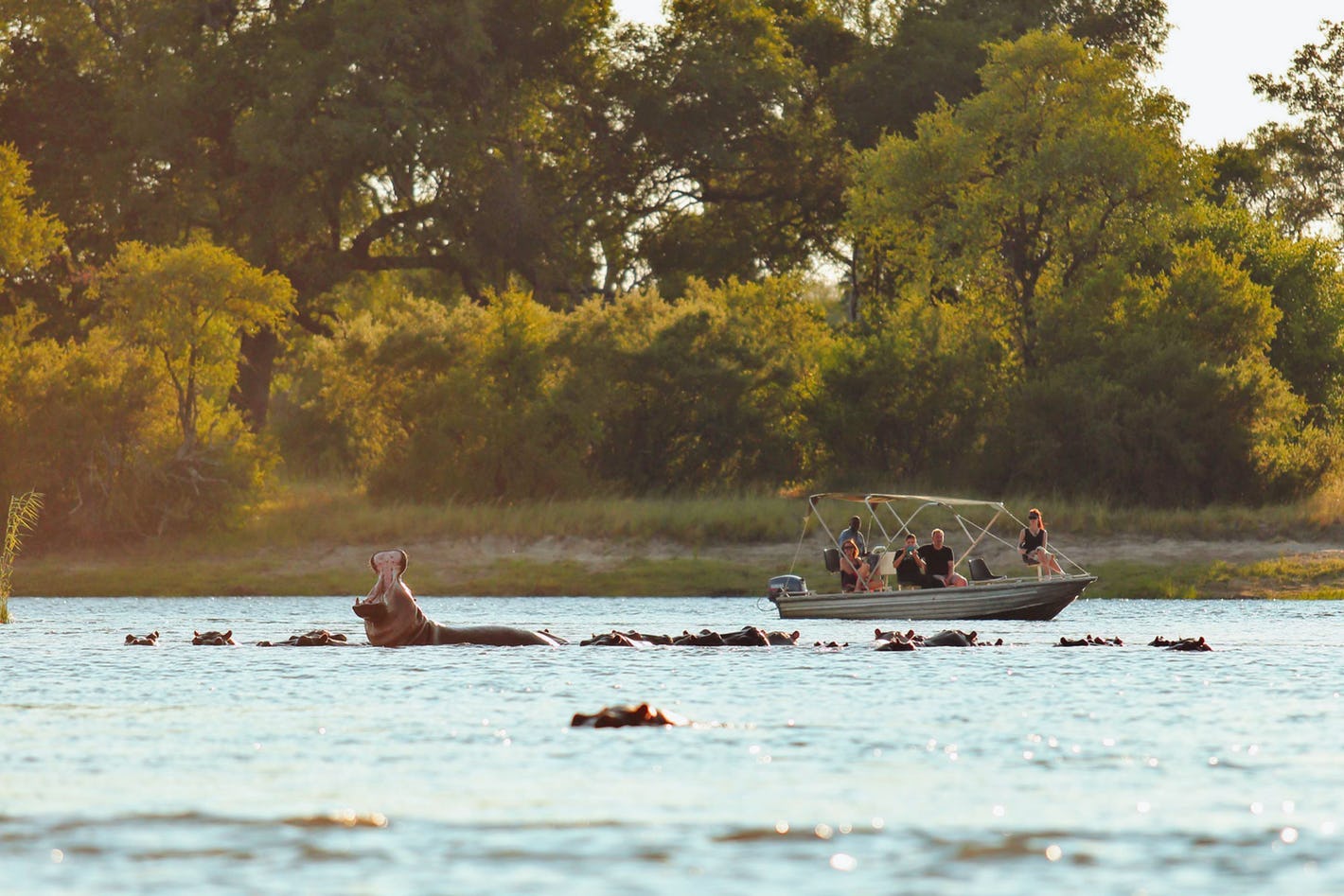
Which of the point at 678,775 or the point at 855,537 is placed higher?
the point at 855,537

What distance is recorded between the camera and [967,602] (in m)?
39.0

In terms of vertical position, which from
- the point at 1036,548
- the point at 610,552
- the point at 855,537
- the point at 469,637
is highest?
the point at 855,537

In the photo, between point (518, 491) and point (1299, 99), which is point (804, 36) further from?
point (518, 491)

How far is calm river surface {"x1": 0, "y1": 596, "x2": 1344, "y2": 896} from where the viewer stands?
10781 mm

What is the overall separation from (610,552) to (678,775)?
40.9m

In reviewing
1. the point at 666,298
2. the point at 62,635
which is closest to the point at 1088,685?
the point at 62,635

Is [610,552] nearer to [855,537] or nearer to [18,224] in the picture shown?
[855,537]

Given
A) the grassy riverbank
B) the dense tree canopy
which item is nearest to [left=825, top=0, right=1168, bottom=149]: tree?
→ the dense tree canopy

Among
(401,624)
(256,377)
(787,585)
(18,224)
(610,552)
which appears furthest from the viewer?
(256,377)

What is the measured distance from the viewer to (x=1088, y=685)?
75.3 feet

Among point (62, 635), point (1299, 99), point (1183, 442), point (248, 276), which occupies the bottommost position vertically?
point (62, 635)

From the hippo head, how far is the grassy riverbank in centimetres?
2238

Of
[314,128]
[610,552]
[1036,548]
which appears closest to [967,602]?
[1036,548]

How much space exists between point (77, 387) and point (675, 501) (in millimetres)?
16994
